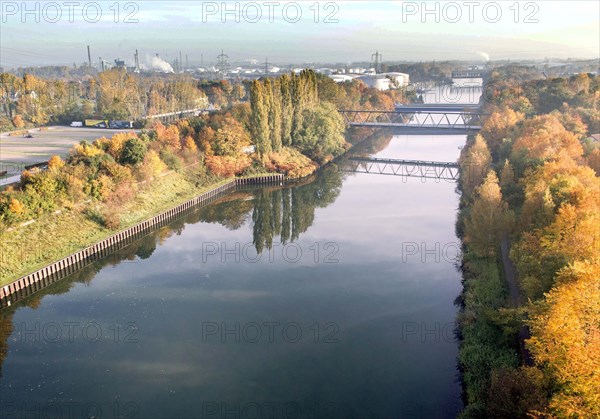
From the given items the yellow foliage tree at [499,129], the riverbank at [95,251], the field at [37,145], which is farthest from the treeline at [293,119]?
the field at [37,145]

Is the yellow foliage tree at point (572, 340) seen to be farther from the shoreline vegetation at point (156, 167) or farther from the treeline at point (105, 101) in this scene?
the treeline at point (105, 101)

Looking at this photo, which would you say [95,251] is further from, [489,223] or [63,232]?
[489,223]

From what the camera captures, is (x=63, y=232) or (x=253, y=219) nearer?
(x=63, y=232)

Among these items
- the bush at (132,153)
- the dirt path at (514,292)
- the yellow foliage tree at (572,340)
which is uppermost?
the bush at (132,153)

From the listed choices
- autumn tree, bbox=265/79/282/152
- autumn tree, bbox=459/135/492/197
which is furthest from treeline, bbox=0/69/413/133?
autumn tree, bbox=459/135/492/197

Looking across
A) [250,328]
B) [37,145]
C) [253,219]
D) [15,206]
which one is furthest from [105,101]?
[250,328]

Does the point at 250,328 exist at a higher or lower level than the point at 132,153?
lower

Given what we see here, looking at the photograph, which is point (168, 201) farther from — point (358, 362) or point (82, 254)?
point (358, 362)
